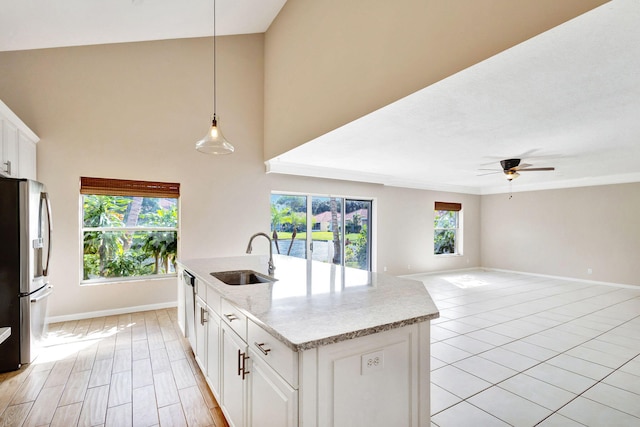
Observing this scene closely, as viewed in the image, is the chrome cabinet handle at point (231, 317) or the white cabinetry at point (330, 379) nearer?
the white cabinetry at point (330, 379)

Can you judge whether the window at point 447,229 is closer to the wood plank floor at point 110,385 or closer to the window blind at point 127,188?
the window blind at point 127,188

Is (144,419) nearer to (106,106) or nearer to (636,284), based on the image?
(106,106)

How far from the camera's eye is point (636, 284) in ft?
20.5

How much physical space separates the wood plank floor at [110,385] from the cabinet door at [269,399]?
0.79m

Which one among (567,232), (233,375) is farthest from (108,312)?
(567,232)

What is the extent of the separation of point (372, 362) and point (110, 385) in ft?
7.79

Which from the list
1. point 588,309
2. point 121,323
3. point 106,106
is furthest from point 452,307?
point 106,106

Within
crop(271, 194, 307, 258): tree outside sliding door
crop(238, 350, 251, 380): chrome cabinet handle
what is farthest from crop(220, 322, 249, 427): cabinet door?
crop(271, 194, 307, 258): tree outside sliding door

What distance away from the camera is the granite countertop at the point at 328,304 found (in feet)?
4.11

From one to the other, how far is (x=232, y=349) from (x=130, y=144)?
382 cm

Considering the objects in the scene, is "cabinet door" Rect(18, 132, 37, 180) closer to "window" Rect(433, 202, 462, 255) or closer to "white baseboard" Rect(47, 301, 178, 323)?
"white baseboard" Rect(47, 301, 178, 323)

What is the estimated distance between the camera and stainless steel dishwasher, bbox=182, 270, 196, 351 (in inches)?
107

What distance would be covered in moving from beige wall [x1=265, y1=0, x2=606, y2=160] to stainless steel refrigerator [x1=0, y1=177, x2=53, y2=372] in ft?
9.65

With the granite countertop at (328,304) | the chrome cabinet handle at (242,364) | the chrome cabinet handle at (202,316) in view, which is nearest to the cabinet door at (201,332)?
the chrome cabinet handle at (202,316)
